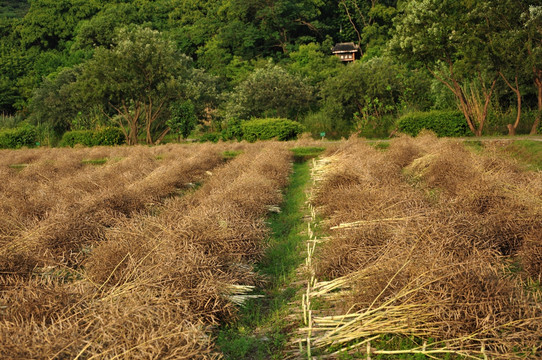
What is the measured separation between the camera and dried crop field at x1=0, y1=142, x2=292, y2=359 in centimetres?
281

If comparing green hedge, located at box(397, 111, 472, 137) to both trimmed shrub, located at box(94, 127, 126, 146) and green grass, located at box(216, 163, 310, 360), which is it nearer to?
green grass, located at box(216, 163, 310, 360)

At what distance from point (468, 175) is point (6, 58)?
55.6m

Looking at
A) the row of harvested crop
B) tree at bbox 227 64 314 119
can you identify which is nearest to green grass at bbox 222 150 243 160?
the row of harvested crop

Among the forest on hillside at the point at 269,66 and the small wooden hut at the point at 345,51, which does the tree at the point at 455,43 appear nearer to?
the forest on hillside at the point at 269,66

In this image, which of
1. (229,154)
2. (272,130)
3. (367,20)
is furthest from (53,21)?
(229,154)

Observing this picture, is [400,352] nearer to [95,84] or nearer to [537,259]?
[537,259]

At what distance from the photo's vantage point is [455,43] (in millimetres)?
20719

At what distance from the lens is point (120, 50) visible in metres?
28.3

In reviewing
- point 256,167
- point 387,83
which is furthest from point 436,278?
point 387,83

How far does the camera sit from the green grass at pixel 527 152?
11094 mm

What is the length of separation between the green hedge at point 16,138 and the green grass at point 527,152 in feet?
95.6

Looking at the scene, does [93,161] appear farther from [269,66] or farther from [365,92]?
[269,66]

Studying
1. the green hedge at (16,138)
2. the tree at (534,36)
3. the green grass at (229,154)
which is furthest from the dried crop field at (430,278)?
the green hedge at (16,138)

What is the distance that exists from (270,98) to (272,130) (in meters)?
8.29
